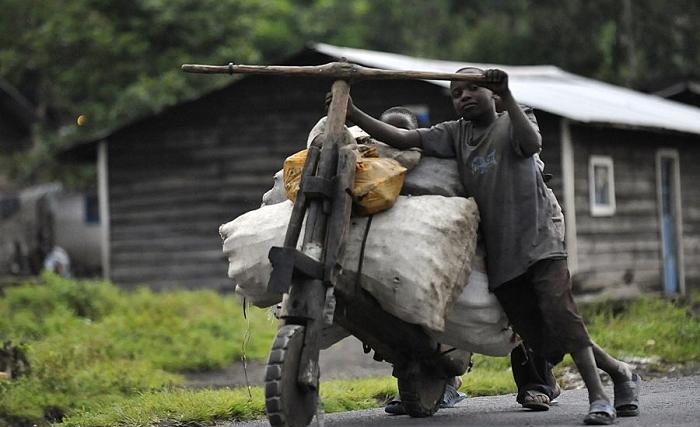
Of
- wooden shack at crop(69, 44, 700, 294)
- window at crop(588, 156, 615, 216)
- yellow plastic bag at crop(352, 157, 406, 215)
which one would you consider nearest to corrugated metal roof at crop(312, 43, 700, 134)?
wooden shack at crop(69, 44, 700, 294)

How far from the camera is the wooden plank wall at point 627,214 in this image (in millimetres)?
17859

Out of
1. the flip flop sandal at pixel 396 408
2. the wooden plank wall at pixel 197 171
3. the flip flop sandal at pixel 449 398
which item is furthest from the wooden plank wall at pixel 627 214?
the flip flop sandal at pixel 396 408

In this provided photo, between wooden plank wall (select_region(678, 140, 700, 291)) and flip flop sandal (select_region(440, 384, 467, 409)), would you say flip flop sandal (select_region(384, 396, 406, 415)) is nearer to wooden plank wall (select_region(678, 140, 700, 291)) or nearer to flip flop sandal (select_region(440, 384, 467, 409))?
flip flop sandal (select_region(440, 384, 467, 409))

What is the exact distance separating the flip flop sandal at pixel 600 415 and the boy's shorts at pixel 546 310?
30cm

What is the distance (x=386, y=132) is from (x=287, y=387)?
5.26 ft

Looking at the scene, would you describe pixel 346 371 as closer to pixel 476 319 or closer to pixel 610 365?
pixel 610 365

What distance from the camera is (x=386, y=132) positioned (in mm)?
6699

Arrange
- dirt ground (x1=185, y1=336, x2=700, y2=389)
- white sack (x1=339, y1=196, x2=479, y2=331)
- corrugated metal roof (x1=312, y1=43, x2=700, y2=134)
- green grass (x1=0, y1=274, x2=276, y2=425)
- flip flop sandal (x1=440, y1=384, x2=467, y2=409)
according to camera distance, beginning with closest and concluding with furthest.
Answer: white sack (x1=339, y1=196, x2=479, y2=331)
flip flop sandal (x1=440, y1=384, x2=467, y2=409)
green grass (x1=0, y1=274, x2=276, y2=425)
dirt ground (x1=185, y1=336, x2=700, y2=389)
corrugated metal roof (x1=312, y1=43, x2=700, y2=134)

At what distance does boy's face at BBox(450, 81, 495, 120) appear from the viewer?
670 centimetres

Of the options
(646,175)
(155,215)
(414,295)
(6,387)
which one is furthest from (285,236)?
(155,215)

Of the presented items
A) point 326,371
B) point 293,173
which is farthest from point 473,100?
point 326,371

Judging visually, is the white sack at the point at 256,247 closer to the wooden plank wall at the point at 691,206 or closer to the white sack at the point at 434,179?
the white sack at the point at 434,179

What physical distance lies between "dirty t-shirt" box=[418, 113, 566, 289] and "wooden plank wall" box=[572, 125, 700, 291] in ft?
36.1

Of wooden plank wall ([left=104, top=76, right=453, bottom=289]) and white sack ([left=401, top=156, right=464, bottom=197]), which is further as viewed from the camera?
wooden plank wall ([left=104, top=76, right=453, bottom=289])
